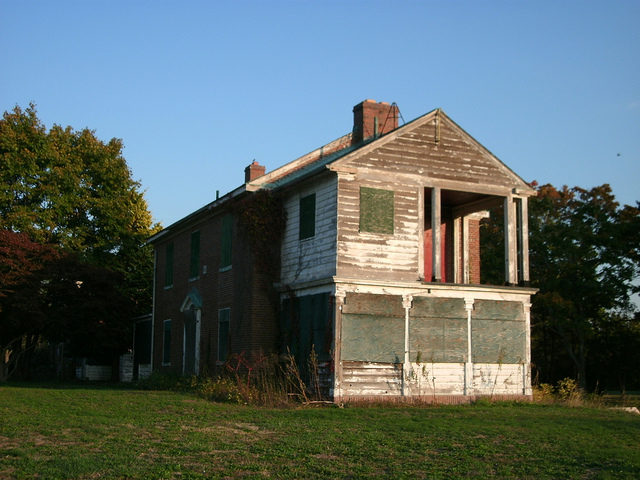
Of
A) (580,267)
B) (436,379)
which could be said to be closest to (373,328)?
(436,379)

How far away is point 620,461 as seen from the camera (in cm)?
1087

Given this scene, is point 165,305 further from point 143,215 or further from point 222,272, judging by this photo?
point 143,215

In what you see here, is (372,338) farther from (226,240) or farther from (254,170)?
(254,170)

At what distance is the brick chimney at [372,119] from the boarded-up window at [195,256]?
6.70m

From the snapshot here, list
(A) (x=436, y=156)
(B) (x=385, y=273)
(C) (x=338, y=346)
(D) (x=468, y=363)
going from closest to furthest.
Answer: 1. (C) (x=338, y=346)
2. (B) (x=385, y=273)
3. (D) (x=468, y=363)
4. (A) (x=436, y=156)

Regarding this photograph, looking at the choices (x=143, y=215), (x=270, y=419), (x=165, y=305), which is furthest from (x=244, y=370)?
(x=143, y=215)

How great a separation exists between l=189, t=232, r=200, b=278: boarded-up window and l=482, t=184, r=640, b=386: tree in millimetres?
16569

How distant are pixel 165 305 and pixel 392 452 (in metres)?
20.8

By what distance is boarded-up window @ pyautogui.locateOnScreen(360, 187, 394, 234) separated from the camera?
1998 cm

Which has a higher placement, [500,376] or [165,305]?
[165,305]

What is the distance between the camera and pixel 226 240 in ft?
80.3

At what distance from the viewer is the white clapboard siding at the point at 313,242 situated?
65.4ft

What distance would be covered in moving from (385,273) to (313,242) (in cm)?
221

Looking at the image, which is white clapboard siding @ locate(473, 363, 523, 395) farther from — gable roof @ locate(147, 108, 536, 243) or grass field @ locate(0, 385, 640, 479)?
gable roof @ locate(147, 108, 536, 243)
